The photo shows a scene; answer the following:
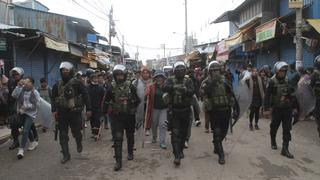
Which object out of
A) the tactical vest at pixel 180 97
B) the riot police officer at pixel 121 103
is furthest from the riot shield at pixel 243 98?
the riot police officer at pixel 121 103

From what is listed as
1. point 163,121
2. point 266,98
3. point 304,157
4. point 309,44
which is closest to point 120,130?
point 163,121

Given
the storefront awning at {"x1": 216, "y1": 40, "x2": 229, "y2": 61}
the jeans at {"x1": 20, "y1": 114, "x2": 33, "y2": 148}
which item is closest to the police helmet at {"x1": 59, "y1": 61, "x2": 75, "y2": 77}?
the jeans at {"x1": 20, "y1": 114, "x2": 33, "y2": 148}

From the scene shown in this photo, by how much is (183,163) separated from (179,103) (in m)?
1.10

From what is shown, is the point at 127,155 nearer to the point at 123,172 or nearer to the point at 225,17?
the point at 123,172

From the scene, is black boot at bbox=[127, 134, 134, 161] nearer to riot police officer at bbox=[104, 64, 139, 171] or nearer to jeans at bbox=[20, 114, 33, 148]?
riot police officer at bbox=[104, 64, 139, 171]

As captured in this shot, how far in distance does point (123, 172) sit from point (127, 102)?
4.12 ft

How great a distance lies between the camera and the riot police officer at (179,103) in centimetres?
734

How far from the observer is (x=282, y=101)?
7.92 metres

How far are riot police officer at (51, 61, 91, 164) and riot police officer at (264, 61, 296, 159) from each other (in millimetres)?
3666

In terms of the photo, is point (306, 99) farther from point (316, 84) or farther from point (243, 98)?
point (243, 98)

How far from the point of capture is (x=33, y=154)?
8.48m

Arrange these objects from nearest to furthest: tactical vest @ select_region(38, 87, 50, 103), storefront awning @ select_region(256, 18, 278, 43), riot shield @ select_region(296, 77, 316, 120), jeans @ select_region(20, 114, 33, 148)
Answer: jeans @ select_region(20, 114, 33, 148)
riot shield @ select_region(296, 77, 316, 120)
tactical vest @ select_region(38, 87, 50, 103)
storefront awning @ select_region(256, 18, 278, 43)

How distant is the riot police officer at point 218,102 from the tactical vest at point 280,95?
1014 mm

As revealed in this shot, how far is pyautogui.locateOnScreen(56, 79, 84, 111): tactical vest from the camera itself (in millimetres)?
7594
